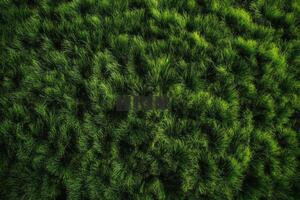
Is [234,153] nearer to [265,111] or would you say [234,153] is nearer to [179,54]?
[265,111]

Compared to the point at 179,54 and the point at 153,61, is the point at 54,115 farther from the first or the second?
the point at 179,54

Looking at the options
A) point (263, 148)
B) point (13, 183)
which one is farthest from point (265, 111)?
point (13, 183)

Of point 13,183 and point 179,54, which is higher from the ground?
point 179,54

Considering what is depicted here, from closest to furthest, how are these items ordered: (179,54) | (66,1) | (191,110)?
1. (191,110)
2. (179,54)
3. (66,1)

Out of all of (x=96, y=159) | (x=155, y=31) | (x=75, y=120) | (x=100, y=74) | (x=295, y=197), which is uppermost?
(x=155, y=31)

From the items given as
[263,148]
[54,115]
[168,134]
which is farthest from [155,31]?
[263,148]

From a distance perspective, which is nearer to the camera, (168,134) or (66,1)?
(168,134)

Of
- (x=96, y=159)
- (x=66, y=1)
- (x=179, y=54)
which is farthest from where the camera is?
(x=66, y=1)
